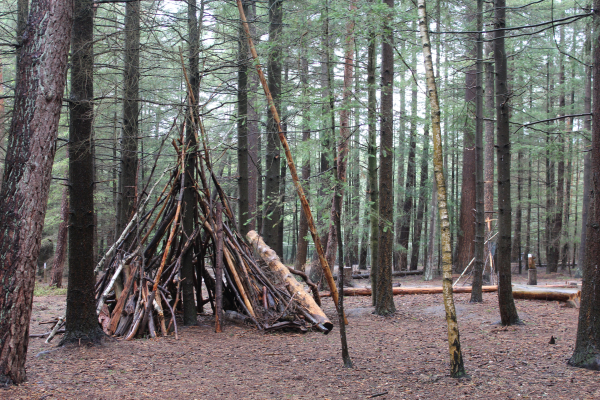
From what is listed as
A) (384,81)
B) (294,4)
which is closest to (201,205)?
(384,81)

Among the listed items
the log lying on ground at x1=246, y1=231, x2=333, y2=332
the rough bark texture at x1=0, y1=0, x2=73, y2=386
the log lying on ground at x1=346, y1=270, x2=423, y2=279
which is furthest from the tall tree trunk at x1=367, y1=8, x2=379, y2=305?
the log lying on ground at x1=346, y1=270, x2=423, y2=279

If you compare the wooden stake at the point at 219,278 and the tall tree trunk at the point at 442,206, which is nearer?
the tall tree trunk at the point at 442,206

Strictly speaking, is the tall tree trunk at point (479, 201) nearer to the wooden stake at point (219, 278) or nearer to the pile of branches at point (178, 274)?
the pile of branches at point (178, 274)

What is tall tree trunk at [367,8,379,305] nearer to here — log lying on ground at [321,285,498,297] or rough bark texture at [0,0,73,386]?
log lying on ground at [321,285,498,297]

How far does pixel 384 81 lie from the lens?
26.7ft

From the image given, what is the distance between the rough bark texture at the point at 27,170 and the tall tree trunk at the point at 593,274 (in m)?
6.06

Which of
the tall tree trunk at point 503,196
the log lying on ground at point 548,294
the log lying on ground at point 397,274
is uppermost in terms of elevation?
the tall tree trunk at point 503,196

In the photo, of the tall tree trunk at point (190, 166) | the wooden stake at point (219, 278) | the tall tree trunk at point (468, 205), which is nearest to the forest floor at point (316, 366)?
the wooden stake at point (219, 278)

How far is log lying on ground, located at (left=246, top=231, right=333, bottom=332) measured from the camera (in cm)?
→ 738

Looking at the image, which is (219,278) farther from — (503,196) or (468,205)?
(468,205)

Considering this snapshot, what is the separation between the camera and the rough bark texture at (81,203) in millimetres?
5461

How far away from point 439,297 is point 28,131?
394 inches

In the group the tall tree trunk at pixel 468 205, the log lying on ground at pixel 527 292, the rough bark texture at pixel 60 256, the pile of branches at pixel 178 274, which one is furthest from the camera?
the tall tree trunk at pixel 468 205

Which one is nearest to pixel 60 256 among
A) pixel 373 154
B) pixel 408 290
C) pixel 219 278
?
pixel 219 278
